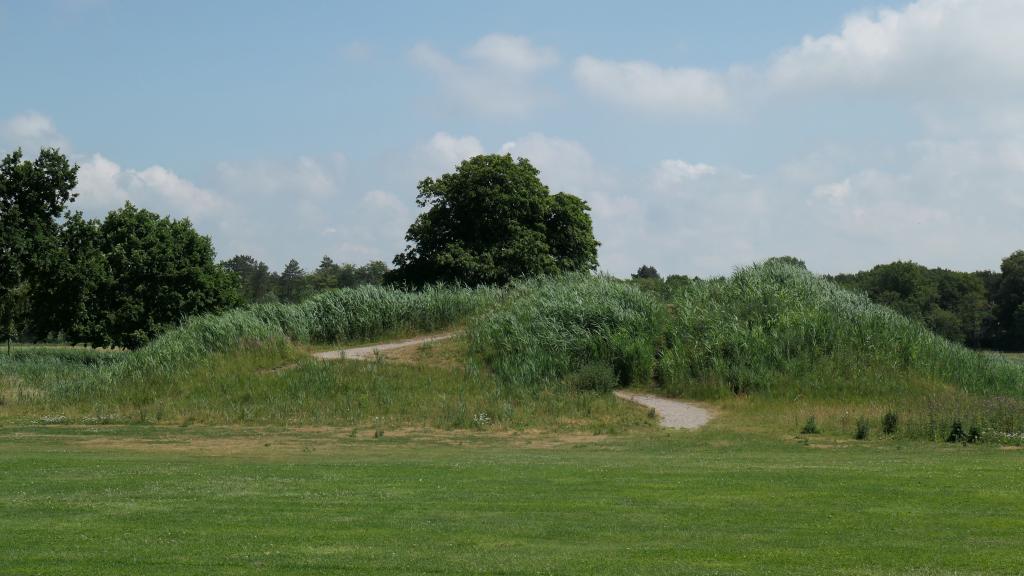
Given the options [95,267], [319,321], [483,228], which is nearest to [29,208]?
[95,267]

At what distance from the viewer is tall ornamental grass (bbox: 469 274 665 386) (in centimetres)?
3123

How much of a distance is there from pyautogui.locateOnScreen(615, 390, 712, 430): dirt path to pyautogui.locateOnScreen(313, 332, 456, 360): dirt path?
837 centimetres

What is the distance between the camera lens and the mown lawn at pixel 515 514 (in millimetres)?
8867

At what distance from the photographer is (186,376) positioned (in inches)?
1235

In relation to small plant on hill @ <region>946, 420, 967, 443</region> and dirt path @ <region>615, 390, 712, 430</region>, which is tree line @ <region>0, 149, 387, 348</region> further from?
small plant on hill @ <region>946, 420, 967, 443</region>

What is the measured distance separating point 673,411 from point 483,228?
2561 cm

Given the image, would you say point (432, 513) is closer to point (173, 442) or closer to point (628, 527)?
point (628, 527)

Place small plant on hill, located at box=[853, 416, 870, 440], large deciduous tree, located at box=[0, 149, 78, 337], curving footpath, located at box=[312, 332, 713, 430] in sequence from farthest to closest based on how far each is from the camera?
large deciduous tree, located at box=[0, 149, 78, 337], curving footpath, located at box=[312, 332, 713, 430], small plant on hill, located at box=[853, 416, 870, 440]

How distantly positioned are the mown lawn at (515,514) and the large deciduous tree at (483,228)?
3167 centimetres

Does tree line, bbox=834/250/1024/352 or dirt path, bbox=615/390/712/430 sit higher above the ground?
tree line, bbox=834/250/1024/352

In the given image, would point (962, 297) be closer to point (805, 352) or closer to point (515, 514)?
point (805, 352)

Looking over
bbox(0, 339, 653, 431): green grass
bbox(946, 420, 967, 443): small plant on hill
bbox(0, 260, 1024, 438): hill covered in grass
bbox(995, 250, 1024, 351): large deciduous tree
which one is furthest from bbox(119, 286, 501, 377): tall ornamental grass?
bbox(995, 250, 1024, 351): large deciduous tree

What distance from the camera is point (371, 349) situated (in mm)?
35094

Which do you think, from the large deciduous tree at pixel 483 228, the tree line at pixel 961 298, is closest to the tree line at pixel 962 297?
the tree line at pixel 961 298
